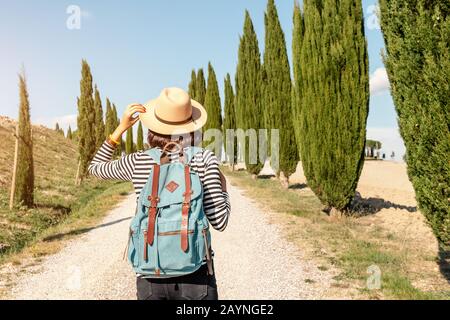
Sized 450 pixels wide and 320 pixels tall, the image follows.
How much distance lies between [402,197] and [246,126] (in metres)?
11.0

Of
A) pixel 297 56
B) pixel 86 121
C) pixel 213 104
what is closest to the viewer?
pixel 297 56

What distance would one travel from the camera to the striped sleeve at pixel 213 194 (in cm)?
229

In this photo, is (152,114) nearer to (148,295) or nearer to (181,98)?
(181,98)

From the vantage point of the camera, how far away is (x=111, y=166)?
2514 mm

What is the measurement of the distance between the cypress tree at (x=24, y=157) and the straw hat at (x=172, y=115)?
13.4 meters

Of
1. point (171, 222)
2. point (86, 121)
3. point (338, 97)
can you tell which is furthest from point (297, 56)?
point (86, 121)

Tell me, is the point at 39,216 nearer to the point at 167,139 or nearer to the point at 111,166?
the point at 111,166

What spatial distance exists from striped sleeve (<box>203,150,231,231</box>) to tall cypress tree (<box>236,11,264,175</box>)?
21098 millimetres

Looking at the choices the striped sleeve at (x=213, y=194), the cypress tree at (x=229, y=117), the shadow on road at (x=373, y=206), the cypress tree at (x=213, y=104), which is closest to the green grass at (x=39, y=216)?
the striped sleeve at (x=213, y=194)

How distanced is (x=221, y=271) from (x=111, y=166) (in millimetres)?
4178

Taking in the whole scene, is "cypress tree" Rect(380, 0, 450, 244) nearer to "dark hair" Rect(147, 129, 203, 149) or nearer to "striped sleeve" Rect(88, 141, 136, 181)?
"dark hair" Rect(147, 129, 203, 149)

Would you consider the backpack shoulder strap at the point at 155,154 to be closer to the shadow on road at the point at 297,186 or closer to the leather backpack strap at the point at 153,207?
the leather backpack strap at the point at 153,207

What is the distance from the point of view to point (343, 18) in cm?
1077
